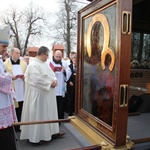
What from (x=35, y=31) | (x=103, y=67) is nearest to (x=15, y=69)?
(x=103, y=67)

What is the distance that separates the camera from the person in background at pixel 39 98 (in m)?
3.63

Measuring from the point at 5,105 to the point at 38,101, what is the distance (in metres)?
1.56

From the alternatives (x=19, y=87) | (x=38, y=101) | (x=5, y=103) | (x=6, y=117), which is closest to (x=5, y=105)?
(x=5, y=103)

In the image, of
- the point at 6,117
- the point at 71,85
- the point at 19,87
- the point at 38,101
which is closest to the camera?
the point at 6,117

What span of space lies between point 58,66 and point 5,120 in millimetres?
2888

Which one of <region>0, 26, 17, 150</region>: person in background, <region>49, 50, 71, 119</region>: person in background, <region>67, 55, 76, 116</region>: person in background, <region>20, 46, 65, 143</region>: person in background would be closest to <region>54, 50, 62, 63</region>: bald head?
<region>49, 50, 71, 119</region>: person in background

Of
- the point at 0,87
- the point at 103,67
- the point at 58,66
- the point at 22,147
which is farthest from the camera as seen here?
the point at 58,66

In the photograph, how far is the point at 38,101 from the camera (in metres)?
3.67

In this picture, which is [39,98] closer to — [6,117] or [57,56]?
[57,56]

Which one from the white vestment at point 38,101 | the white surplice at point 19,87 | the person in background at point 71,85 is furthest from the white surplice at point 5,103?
the person in background at point 71,85

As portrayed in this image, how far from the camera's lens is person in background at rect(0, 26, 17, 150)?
81.1 inches

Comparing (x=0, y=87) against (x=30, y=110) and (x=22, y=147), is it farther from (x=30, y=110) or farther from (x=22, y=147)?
(x=22, y=147)

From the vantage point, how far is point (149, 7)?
3.69m

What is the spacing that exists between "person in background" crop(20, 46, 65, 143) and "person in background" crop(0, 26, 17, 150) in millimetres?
1438
